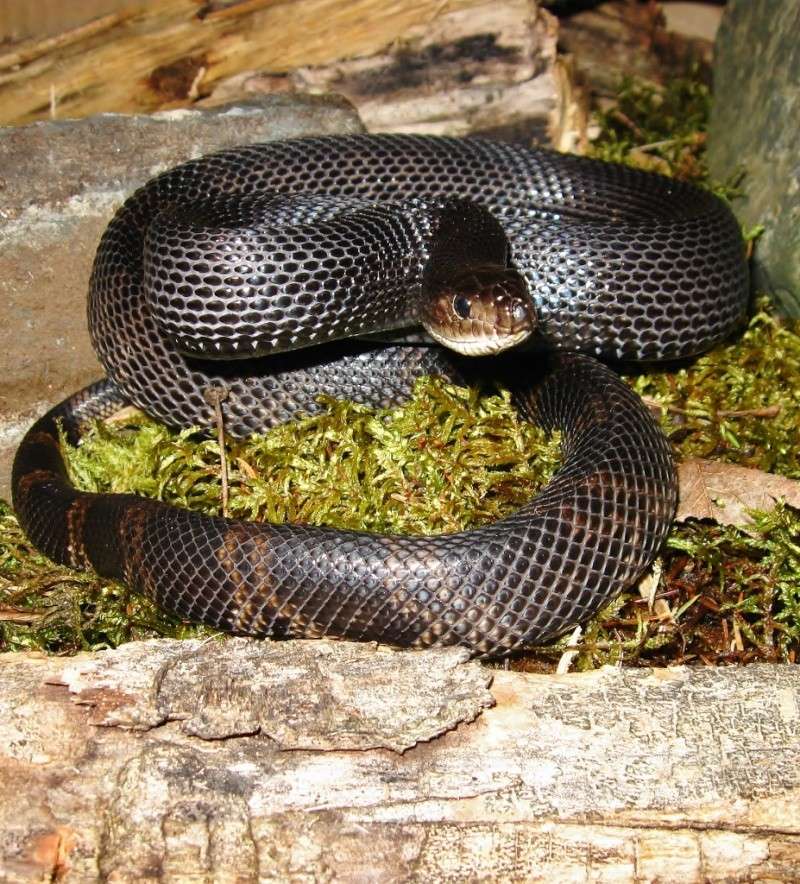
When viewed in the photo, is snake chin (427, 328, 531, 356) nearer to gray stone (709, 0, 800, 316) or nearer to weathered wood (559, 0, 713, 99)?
gray stone (709, 0, 800, 316)

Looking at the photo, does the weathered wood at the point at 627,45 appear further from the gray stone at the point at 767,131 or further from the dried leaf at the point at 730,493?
the dried leaf at the point at 730,493

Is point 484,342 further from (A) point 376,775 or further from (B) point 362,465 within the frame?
(A) point 376,775

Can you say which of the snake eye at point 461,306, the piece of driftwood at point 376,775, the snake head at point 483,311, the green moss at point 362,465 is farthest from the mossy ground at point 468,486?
the piece of driftwood at point 376,775

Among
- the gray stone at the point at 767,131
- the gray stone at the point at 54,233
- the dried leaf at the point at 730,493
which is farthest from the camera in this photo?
the gray stone at the point at 767,131

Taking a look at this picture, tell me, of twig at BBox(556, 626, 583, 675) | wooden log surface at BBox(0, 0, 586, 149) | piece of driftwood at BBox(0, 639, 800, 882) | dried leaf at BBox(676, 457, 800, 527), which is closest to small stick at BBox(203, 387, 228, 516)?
piece of driftwood at BBox(0, 639, 800, 882)

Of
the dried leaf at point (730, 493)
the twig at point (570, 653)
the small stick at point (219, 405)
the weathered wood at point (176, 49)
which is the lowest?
the twig at point (570, 653)

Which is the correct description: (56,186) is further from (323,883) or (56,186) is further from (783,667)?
(783,667)

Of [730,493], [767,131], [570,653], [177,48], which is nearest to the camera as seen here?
[570,653]

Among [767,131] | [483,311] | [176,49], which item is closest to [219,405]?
[483,311]

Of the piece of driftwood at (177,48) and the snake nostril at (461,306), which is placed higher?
the piece of driftwood at (177,48)
